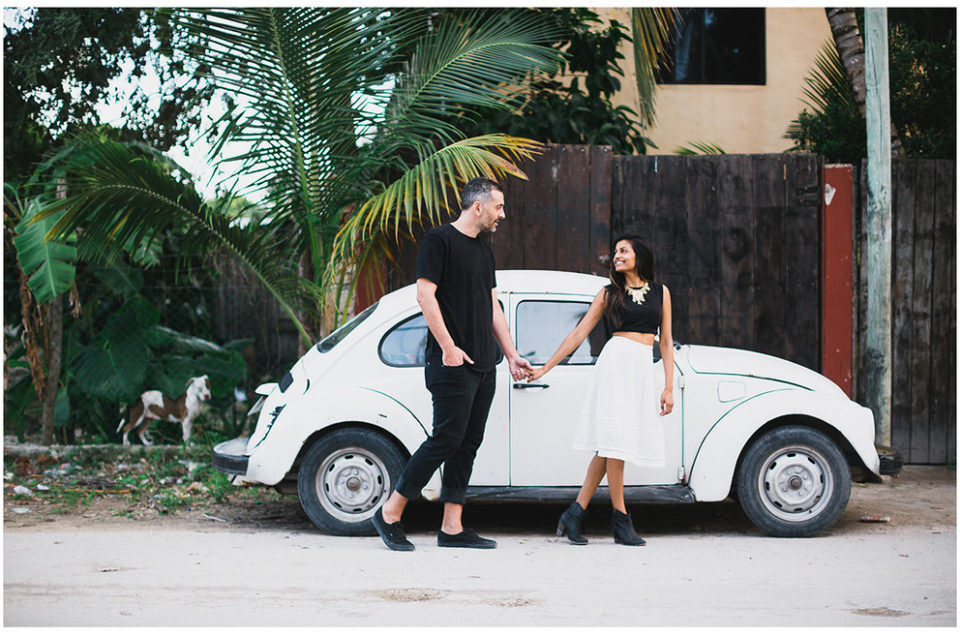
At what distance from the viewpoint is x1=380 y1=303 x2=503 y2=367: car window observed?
20.0 ft

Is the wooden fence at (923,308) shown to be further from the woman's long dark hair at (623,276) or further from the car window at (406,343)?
the car window at (406,343)

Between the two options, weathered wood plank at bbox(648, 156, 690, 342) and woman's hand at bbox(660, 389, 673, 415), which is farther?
weathered wood plank at bbox(648, 156, 690, 342)

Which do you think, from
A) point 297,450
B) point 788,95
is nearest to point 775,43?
point 788,95

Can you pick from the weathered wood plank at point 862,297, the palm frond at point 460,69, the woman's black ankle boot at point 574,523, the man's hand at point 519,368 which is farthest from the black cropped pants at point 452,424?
the weathered wood plank at point 862,297

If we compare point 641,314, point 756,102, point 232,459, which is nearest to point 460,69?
point 641,314

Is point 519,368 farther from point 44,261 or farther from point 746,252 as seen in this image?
point 44,261

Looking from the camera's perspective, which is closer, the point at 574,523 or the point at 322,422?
the point at 574,523

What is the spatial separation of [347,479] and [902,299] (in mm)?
5079

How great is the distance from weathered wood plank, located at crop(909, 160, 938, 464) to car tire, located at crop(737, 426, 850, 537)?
291 cm

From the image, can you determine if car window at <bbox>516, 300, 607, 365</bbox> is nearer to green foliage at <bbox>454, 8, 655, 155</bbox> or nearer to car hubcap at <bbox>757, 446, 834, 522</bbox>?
car hubcap at <bbox>757, 446, 834, 522</bbox>

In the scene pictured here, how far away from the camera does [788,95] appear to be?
12125mm

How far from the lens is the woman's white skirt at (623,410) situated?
5.58 meters

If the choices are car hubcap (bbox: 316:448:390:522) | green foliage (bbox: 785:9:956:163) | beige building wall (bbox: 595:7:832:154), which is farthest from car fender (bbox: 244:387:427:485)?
beige building wall (bbox: 595:7:832:154)

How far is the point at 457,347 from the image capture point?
5410mm
